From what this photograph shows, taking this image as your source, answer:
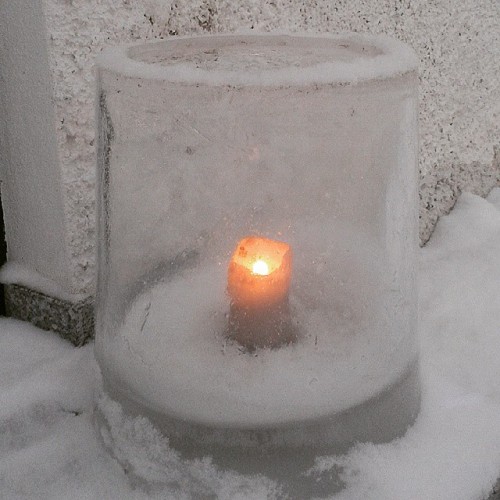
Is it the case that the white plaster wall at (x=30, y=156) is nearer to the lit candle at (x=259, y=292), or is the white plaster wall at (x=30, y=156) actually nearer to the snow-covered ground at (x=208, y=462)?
the snow-covered ground at (x=208, y=462)

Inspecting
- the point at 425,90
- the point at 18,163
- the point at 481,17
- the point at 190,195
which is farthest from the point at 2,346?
the point at 481,17

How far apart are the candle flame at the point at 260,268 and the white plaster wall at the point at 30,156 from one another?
0.94 feet

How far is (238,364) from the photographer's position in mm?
542

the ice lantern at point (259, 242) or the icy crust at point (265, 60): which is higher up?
the icy crust at point (265, 60)

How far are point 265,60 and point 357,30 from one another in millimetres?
478

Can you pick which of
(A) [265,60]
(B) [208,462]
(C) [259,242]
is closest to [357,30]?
(A) [265,60]

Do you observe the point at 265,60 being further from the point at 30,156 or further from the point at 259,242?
the point at 30,156

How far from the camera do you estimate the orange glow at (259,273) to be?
0.54 m

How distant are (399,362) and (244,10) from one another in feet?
1.65

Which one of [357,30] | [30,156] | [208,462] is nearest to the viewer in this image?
[208,462]

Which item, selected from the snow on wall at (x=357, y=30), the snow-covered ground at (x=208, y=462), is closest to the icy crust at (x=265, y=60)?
the snow on wall at (x=357, y=30)

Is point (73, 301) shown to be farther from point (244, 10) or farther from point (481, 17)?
point (481, 17)

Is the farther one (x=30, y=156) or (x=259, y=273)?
(x=30, y=156)

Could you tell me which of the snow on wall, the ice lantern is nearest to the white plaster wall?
the snow on wall
